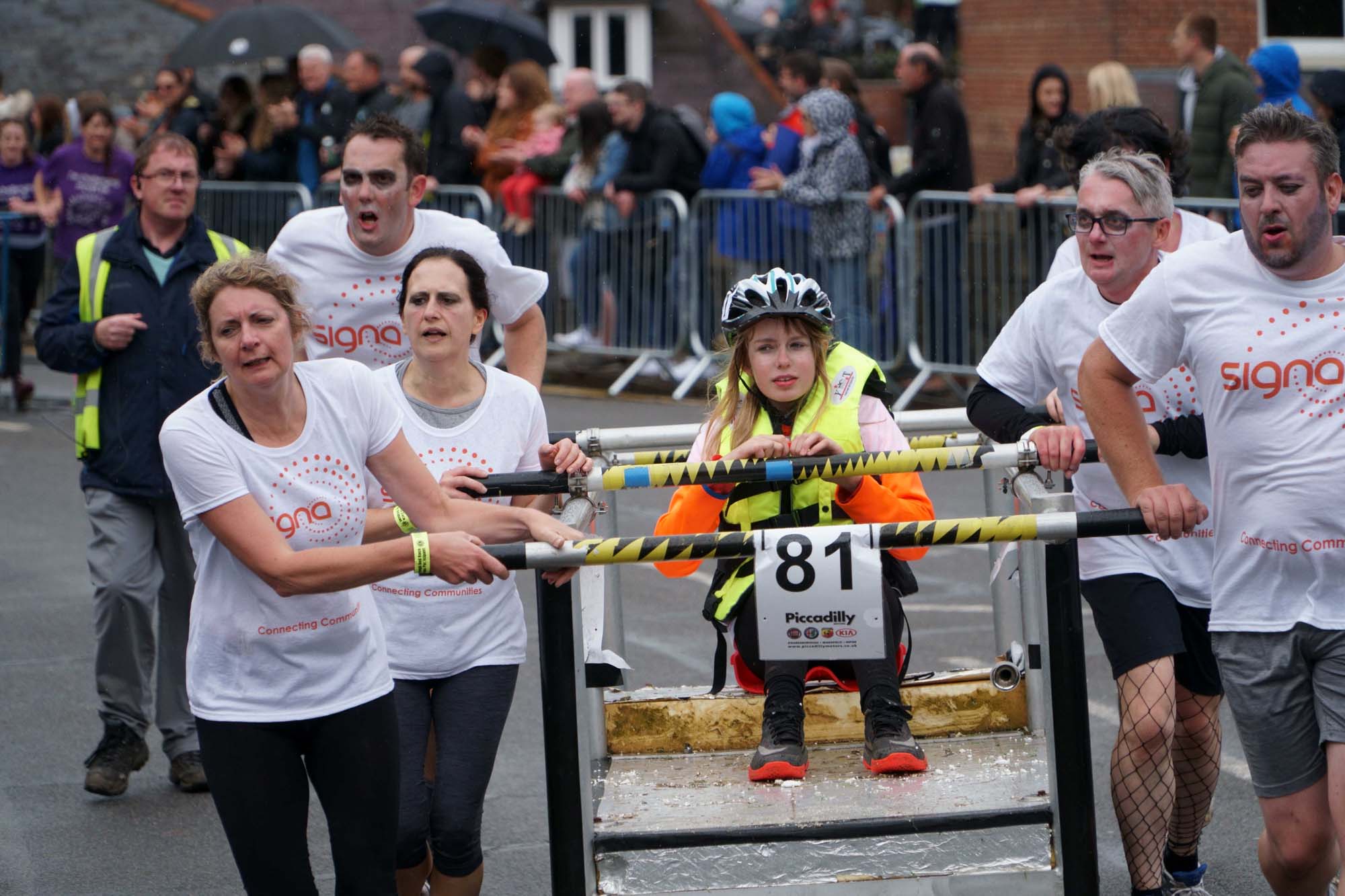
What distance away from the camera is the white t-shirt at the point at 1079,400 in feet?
16.0

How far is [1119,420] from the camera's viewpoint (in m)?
4.29

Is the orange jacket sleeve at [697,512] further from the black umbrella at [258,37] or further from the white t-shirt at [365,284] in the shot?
the black umbrella at [258,37]

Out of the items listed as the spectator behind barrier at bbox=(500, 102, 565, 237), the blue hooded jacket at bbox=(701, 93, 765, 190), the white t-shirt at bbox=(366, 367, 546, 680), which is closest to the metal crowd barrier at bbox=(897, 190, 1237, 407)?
the blue hooded jacket at bbox=(701, 93, 765, 190)

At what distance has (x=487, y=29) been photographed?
17938 mm

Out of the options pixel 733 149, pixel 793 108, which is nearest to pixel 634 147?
pixel 733 149

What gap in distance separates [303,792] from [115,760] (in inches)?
105

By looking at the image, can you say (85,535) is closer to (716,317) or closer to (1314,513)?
(716,317)

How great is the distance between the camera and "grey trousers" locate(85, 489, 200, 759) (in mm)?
6527

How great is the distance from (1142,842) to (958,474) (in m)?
6.74

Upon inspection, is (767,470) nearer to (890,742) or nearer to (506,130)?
(890,742)

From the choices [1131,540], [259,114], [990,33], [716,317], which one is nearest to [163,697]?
[1131,540]

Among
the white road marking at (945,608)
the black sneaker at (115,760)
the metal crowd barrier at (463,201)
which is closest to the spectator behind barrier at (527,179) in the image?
the metal crowd barrier at (463,201)

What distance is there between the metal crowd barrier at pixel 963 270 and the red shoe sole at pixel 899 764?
7867 mm

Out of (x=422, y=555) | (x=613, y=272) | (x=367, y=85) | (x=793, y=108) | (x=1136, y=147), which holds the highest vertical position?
(x=367, y=85)
